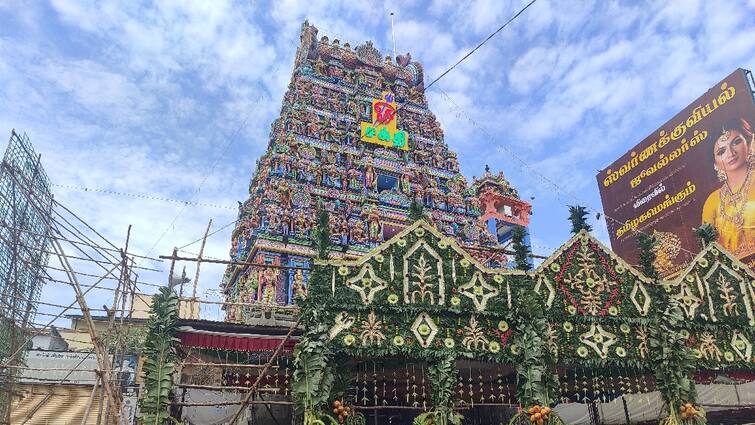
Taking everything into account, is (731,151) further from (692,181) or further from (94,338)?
(94,338)

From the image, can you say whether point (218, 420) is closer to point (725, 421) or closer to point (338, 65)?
point (725, 421)

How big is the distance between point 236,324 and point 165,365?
2.19 m

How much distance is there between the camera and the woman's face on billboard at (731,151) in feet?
83.2

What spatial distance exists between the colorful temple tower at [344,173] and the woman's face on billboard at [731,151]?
36.0 feet

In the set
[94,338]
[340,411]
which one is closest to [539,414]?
[340,411]

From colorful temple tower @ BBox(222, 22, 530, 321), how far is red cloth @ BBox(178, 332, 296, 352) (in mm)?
8220

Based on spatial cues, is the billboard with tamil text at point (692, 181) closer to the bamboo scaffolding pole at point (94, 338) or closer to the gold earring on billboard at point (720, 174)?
the gold earring on billboard at point (720, 174)

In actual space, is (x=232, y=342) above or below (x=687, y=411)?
above

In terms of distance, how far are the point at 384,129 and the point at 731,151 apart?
52.7 ft

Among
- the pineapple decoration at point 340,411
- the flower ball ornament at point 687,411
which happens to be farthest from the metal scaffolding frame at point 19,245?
the flower ball ornament at point 687,411

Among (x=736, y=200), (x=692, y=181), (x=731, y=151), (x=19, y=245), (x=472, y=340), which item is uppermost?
(x=731, y=151)

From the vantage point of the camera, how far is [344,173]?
2634 centimetres

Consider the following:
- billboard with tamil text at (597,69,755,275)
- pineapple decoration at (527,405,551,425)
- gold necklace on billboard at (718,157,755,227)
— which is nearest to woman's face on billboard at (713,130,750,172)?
billboard with tamil text at (597,69,755,275)

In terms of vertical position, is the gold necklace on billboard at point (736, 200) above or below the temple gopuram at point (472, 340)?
above
